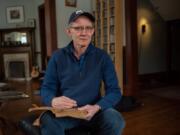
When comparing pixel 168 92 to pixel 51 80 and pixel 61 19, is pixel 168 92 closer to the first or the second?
pixel 61 19

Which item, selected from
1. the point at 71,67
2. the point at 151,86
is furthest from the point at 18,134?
the point at 151,86

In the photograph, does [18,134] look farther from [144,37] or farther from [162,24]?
[162,24]

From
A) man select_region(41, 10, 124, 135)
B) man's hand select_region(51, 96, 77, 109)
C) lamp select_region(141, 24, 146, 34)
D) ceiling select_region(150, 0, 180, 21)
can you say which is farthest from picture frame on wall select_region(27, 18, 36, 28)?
man's hand select_region(51, 96, 77, 109)

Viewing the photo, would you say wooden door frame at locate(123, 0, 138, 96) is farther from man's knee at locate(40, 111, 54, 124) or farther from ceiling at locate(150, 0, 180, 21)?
man's knee at locate(40, 111, 54, 124)

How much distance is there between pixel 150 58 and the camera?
6.25 metres

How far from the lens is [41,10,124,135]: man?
4.62ft

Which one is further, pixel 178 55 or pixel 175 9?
pixel 178 55

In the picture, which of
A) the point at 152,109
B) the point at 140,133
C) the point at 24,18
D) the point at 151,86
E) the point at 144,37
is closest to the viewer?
the point at 140,133

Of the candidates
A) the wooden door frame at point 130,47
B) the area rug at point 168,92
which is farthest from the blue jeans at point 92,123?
the area rug at point 168,92

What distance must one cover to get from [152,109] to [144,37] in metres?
2.70

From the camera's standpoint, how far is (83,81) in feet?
4.90

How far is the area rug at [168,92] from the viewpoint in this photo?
14.8ft

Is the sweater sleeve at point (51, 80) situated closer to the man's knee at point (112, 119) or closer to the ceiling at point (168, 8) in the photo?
the man's knee at point (112, 119)

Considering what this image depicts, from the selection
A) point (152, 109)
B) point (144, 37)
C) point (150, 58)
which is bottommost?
point (152, 109)
